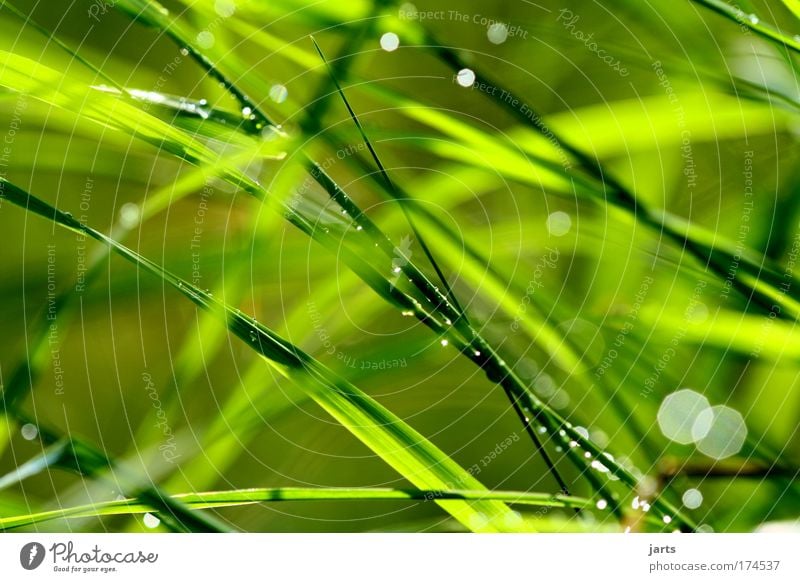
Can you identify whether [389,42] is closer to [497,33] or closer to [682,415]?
[497,33]
